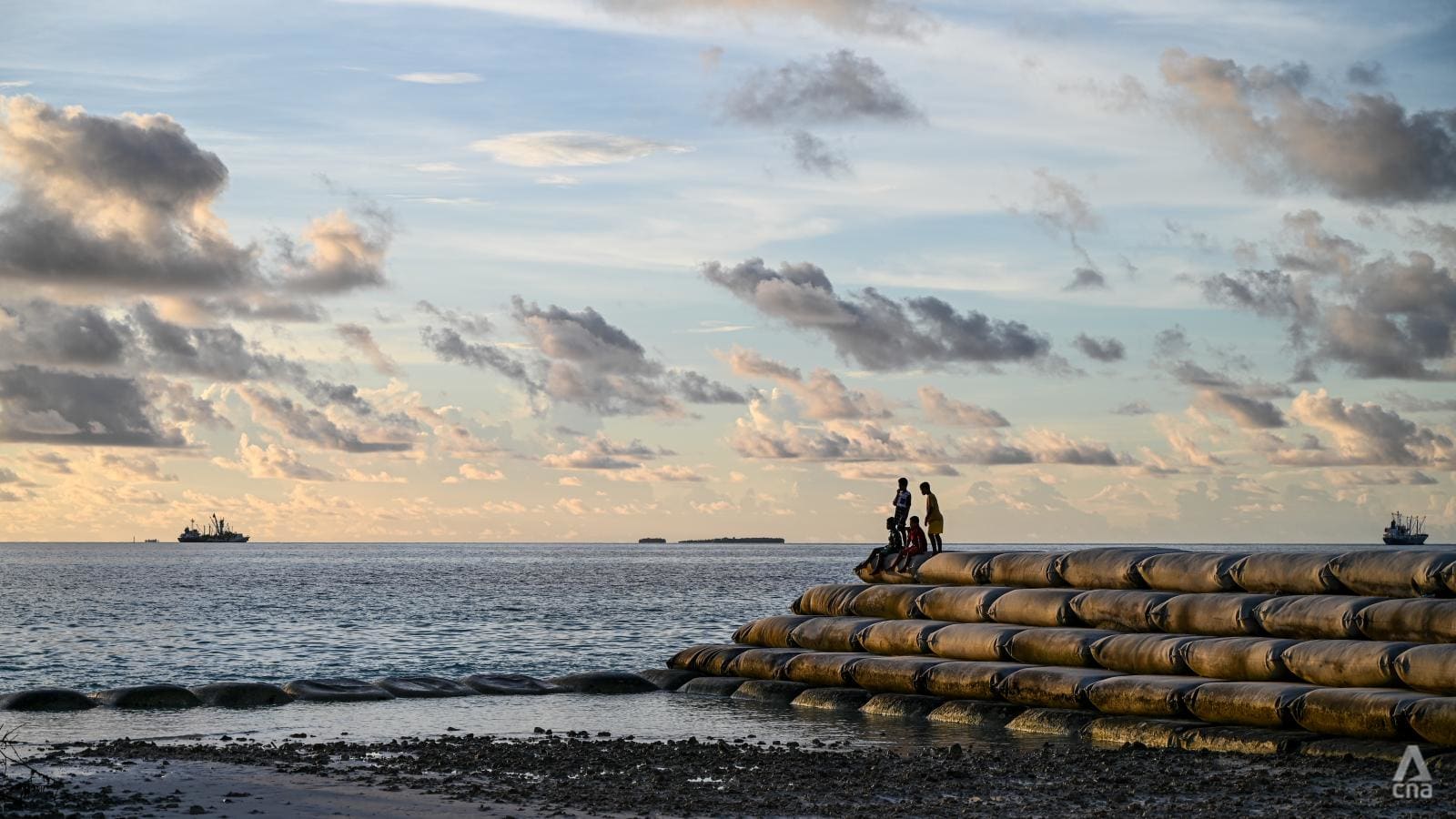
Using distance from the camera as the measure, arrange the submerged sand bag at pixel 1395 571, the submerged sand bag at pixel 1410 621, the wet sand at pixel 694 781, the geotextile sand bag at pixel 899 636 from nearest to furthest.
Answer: the wet sand at pixel 694 781 < the submerged sand bag at pixel 1410 621 < the submerged sand bag at pixel 1395 571 < the geotextile sand bag at pixel 899 636

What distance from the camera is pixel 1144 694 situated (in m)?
21.3

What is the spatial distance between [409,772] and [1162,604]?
11.2 m

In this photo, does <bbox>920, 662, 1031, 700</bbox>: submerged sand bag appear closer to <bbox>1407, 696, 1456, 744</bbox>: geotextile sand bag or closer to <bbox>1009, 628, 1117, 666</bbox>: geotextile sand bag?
<bbox>1009, 628, 1117, 666</bbox>: geotextile sand bag

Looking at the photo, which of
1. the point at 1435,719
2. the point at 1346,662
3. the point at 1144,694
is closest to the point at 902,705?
the point at 1144,694

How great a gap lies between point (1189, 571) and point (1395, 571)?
3312mm

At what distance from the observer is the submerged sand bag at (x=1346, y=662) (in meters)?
18.9

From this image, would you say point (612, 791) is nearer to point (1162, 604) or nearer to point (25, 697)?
point (1162, 604)

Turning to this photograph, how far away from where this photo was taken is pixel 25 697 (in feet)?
88.8

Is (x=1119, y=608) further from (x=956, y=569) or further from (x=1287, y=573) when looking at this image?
(x=956, y=569)

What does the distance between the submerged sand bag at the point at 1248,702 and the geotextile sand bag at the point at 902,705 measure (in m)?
4.96

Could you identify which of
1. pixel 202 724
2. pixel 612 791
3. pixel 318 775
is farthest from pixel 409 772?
pixel 202 724

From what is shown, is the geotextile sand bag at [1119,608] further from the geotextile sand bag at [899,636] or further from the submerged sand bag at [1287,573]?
the geotextile sand bag at [899,636]

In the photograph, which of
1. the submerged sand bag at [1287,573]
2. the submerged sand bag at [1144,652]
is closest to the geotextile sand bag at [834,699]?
the submerged sand bag at [1144,652]

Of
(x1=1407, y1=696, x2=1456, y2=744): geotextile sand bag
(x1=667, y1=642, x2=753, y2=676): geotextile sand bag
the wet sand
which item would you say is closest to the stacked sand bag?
(x1=1407, y1=696, x2=1456, y2=744): geotextile sand bag
